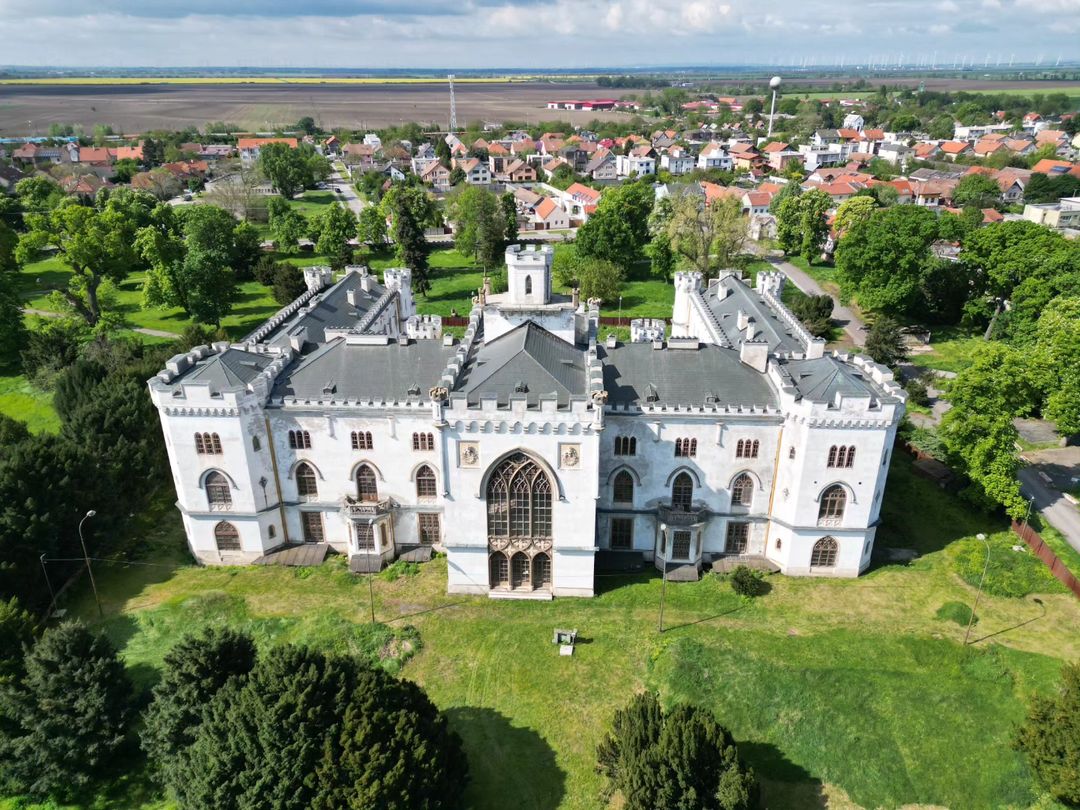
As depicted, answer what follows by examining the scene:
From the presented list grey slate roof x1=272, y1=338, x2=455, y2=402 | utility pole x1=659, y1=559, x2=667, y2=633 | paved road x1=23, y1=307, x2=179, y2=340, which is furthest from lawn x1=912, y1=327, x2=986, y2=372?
paved road x1=23, y1=307, x2=179, y2=340

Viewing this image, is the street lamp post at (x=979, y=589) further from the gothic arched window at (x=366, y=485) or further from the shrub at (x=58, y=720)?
the shrub at (x=58, y=720)

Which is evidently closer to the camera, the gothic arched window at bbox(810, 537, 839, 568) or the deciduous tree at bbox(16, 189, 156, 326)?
the gothic arched window at bbox(810, 537, 839, 568)

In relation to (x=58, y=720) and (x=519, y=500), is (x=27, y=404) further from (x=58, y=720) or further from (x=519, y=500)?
(x=519, y=500)

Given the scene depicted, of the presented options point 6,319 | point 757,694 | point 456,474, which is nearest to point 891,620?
point 757,694

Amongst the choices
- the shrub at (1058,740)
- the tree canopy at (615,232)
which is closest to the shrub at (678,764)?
the shrub at (1058,740)

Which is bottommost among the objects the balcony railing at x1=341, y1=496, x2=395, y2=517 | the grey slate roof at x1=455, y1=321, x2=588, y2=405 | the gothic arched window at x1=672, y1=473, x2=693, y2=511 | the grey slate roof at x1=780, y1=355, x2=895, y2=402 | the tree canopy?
the balcony railing at x1=341, y1=496, x2=395, y2=517

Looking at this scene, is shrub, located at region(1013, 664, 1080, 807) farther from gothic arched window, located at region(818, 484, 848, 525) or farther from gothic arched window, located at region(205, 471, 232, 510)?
gothic arched window, located at region(205, 471, 232, 510)
